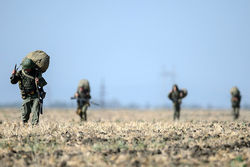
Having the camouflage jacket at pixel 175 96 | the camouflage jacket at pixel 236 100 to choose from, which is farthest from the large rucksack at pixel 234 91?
the camouflage jacket at pixel 175 96

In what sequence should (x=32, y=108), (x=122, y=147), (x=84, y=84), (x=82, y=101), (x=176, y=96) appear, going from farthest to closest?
(x=176, y=96) → (x=84, y=84) → (x=82, y=101) → (x=32, y=108) → (x=122, y=147)

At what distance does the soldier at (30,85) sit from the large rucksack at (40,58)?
0.45 feet

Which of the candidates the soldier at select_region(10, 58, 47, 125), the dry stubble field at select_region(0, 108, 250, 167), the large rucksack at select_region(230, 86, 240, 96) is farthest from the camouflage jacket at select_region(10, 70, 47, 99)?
the large rucksack at select_region(230, 86, 240, 96)

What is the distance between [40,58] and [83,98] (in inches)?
309

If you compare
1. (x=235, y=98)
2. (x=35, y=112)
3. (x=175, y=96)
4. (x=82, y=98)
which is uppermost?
(x=235, y=98)

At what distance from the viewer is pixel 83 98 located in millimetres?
19266

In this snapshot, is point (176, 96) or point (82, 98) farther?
point (176, 96)

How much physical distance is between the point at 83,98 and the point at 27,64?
313 inches

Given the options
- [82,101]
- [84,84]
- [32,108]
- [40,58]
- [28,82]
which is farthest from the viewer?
[84,84]

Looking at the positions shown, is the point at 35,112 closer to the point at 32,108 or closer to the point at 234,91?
the point at 32,108

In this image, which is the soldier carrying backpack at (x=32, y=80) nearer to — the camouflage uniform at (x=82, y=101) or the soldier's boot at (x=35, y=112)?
the soldier's boot at (x=35, y=112)

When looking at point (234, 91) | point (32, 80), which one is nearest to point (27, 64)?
point (32, 80)

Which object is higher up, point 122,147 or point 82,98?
point 82,98

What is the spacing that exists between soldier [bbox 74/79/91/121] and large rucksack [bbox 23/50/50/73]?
298 inches
